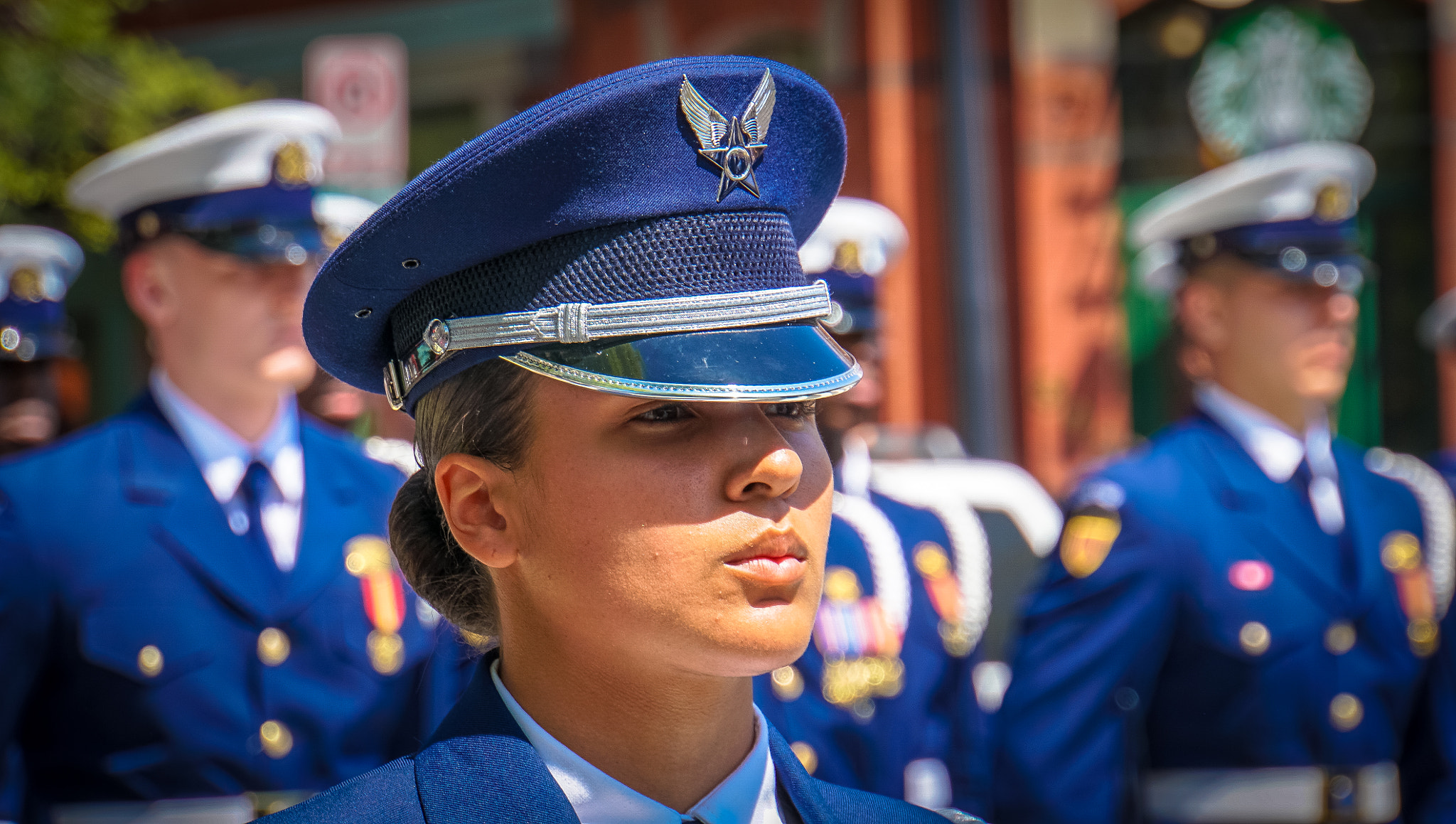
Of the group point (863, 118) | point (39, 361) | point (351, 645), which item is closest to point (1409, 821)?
point (351, 645)

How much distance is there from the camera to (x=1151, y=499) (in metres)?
3.54

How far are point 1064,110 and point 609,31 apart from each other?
12.5 feet

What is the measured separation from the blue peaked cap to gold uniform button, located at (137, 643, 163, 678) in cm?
160

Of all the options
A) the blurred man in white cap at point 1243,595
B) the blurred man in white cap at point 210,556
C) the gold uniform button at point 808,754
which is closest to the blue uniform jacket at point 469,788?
the blurred man in white cap at point 210,556

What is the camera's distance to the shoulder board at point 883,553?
396 centimetres

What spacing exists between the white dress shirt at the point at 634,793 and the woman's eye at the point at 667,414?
361 millimetres

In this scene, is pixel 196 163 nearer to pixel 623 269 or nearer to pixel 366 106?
pixel 623 269

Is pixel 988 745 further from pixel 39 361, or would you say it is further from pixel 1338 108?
pixel 1338 108

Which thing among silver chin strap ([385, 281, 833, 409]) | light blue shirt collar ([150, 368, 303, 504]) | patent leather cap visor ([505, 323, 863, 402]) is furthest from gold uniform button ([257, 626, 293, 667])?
patent leather cap visor ([505, 323, 863, 402])

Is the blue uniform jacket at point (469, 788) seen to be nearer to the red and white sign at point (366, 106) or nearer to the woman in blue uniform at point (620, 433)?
the woman in blue uniform at point (620, 433)

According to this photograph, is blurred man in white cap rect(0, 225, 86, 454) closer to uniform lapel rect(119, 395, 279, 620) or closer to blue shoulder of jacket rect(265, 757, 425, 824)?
uniform lapel rect(119, 395, 279, 620)

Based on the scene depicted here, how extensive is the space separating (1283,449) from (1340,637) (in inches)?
20.0

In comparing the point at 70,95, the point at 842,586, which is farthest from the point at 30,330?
the point at 70,95

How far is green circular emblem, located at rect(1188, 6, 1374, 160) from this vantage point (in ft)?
34.3
